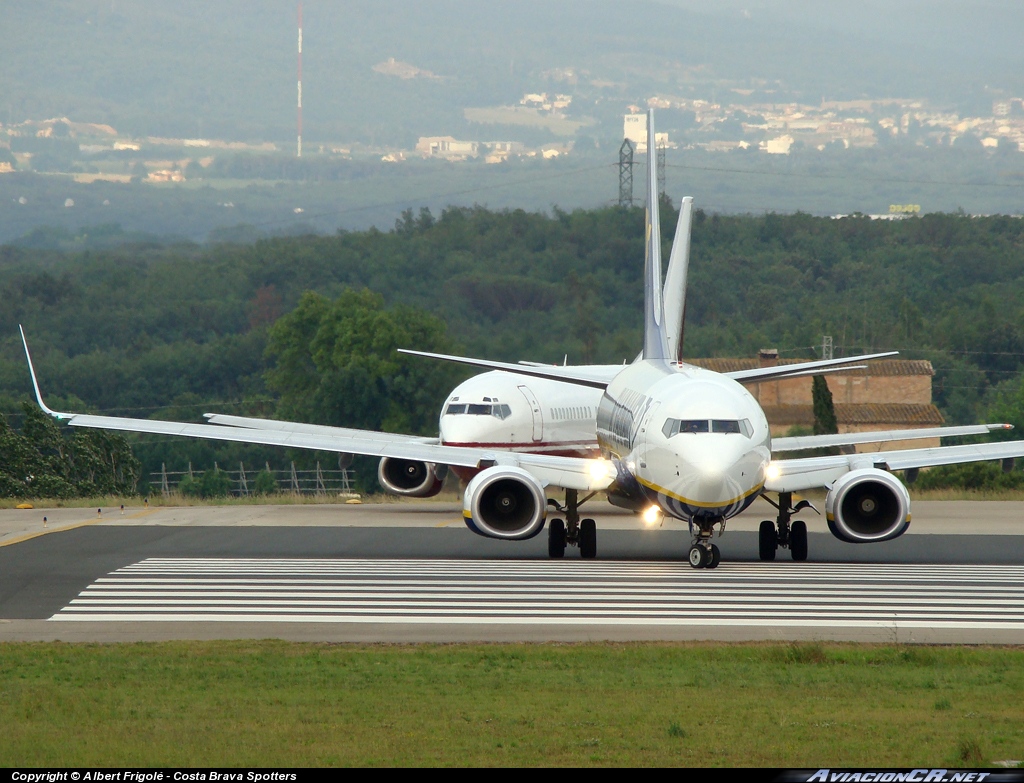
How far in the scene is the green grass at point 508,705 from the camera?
36.6ft

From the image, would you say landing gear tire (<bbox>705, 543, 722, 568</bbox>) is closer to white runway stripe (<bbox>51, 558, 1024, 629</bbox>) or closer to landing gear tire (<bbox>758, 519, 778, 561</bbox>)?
white runway stripe (<bbox>51, 558, 1024, 629</bbox>)

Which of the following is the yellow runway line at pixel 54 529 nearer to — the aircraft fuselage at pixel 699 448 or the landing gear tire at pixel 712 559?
the aircraft fuselage at pixel 699 448

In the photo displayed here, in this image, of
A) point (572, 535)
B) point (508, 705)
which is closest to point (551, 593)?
point (572, 535)

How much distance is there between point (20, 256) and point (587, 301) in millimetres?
67182

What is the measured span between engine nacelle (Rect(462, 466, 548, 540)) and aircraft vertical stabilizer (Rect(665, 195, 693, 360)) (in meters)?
6.16

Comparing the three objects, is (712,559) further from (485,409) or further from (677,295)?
(485,409)

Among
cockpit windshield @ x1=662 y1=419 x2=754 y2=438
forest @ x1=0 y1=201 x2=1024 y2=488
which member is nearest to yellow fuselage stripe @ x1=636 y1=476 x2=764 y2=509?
cockpit windshield @ x1=662 y1=419 x2=754 y2=438

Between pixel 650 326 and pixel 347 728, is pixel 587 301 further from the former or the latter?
pixel 347 728

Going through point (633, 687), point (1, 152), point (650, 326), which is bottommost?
point (633, 687)

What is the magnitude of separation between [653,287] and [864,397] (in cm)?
5623

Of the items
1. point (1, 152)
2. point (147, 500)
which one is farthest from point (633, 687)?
point (1, 152)

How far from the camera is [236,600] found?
21.3m

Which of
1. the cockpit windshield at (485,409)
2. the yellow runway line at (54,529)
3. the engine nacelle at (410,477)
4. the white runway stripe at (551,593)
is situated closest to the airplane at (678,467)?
the white runway stripe at (551,593)

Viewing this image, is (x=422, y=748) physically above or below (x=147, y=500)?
above
